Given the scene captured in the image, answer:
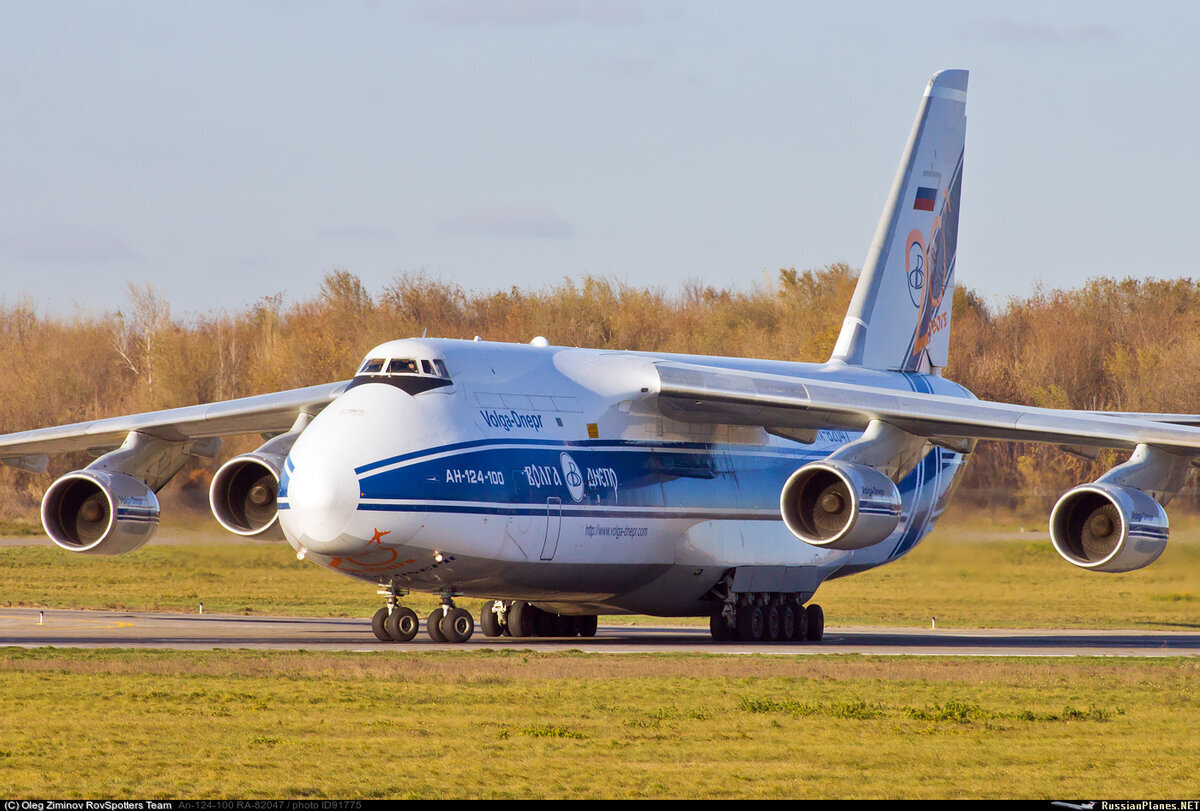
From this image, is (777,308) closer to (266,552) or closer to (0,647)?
(266,552)

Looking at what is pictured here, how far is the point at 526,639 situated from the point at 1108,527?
25.7ft

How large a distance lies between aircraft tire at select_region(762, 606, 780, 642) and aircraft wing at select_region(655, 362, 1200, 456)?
9.36 feet

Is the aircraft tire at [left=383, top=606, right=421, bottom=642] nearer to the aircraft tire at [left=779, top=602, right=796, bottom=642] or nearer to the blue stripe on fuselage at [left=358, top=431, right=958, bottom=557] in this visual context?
the blue stripe on fuselage at [left=358, top=431, right=958, bottom=557]

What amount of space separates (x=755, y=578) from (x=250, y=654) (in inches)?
297

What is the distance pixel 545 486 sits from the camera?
1995 cm

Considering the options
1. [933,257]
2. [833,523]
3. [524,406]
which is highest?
[933,257]

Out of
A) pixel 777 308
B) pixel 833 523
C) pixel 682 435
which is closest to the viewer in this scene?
pixel 833 523

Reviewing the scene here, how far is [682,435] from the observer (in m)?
22.3

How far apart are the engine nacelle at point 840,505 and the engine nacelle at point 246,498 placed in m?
Result: 6.70

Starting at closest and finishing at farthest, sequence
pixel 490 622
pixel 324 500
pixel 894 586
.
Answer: pixel 324 500 → pixel 490 622 → pixel 894 586

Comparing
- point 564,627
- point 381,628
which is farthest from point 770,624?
point 381,628

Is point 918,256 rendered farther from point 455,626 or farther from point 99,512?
point 99,512

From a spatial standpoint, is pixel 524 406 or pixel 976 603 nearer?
pixel 524 406

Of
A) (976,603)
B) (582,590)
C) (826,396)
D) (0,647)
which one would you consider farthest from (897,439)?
(0,647)
